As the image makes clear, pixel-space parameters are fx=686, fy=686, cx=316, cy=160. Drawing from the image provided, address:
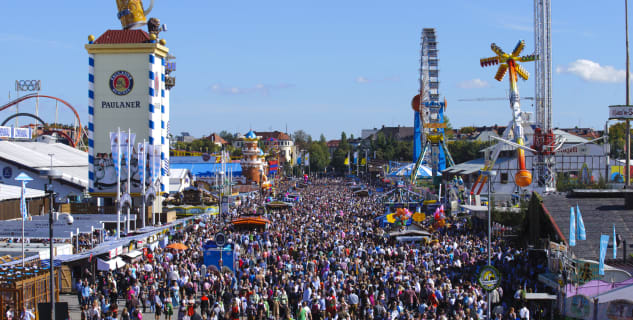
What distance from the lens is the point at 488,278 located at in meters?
16.5

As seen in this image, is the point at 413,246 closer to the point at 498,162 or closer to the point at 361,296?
the point at 361,296

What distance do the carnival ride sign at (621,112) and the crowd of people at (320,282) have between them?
12.0m

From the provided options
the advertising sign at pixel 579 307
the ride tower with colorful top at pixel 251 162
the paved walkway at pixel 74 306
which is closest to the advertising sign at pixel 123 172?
the paved walkway at pixel 74 306

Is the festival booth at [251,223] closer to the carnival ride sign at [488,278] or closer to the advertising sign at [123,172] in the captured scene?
the advertising sign at [123,172]

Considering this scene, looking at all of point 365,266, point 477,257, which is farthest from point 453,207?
point 365,266

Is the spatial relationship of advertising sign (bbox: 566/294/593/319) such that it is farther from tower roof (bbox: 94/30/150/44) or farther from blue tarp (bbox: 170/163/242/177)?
blue tarp (bbox: 170/163/242/177)

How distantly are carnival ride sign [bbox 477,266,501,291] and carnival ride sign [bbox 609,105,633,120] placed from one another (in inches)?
939

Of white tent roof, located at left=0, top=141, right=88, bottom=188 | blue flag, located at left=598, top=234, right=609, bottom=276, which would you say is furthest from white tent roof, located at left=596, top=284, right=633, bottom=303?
white tent roof, located at left=0, top=141, right=88, bottom=188

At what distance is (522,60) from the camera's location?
4919cm

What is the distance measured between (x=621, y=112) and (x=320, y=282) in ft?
78.1

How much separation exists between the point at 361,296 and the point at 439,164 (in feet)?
154

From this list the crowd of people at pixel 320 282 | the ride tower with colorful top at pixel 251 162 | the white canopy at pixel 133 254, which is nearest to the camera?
the crowd of people at pixel 320 282

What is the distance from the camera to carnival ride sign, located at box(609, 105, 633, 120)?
36.5m

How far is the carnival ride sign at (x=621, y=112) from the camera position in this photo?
3650 centimetres
